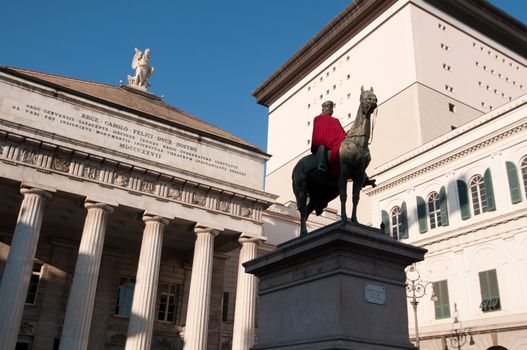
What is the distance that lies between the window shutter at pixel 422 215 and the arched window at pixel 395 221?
1.85 meters

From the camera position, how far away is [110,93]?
111 feet

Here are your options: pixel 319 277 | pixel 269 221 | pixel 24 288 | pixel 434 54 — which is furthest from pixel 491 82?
pixel 319 277

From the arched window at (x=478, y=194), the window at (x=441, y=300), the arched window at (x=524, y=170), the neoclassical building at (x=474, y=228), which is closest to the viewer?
the neoclassical building at (x=474, y=228)

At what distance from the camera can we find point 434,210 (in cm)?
3250

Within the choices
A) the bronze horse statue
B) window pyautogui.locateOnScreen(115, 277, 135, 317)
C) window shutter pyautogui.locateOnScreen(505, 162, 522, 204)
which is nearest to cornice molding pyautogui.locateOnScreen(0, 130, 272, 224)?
window pyautogui.locateOnScreen(115, 277, 135, 317)

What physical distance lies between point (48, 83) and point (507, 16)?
4885 centimetres

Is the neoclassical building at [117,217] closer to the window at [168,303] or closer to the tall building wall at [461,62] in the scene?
the window at [168,303]

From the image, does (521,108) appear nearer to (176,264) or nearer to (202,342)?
(202,342)

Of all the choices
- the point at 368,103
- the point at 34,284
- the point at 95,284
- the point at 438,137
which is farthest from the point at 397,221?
the point at 368,103

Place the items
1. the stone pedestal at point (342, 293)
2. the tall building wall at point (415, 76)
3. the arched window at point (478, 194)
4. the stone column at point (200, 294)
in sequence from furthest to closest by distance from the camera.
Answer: the tall building wall at point (415, 76)
the arched window at point (478, 194)
the stone column at point (200, 294)
the stone pedestal at point (342, 293)

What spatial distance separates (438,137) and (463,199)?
550 cm

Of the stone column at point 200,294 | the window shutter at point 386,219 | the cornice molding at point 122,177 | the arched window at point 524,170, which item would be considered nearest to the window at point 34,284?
the cornice molding at point 122,177

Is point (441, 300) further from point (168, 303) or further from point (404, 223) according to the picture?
point (168, 303)

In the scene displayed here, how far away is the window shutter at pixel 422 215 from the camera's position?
32.8 meters
